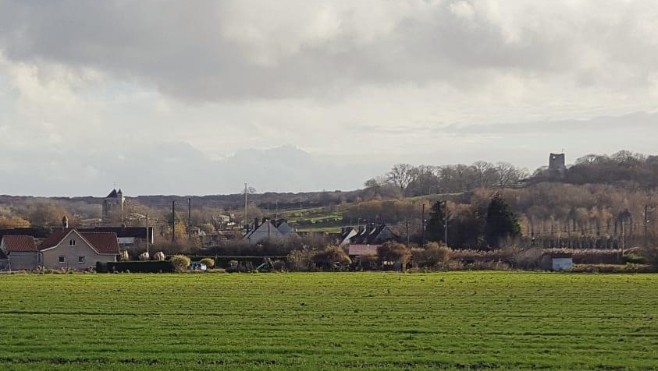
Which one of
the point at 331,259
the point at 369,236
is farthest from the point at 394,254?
the point at 369,236

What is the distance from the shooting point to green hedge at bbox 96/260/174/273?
7500 cm

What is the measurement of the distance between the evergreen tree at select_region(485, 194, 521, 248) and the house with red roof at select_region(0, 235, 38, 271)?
47150 mm

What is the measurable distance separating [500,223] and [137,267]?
134 feet

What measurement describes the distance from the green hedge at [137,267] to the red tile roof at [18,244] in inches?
661

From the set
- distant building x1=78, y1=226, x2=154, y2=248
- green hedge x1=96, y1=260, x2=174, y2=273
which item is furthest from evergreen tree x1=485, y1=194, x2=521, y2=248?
distant building x1=78, y1=226, x2=154, y2=248

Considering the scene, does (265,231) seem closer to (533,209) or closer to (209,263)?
(209,263)

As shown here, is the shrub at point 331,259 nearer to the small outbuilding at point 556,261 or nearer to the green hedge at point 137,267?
the green hedge at point 137,267

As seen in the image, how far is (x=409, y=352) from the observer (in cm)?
1839

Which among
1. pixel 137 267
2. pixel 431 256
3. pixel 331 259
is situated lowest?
pixel 137 267

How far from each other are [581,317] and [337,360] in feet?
37.9

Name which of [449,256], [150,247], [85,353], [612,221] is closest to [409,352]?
[85,353]

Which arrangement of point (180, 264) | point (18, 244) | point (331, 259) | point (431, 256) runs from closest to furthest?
point (180, 264) < point (331, 259) < point (431, 256) < point (18, 244)

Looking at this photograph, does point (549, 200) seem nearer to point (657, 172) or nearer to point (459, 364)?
point (657, 172)

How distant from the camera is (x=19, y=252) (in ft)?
293
